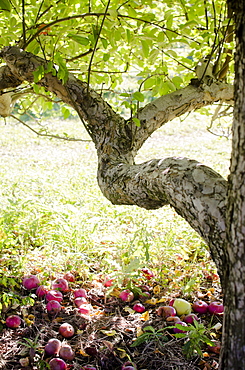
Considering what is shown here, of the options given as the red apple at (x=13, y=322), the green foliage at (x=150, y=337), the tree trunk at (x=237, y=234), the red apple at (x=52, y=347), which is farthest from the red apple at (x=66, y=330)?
the tree trunk at (x=237, y=234)

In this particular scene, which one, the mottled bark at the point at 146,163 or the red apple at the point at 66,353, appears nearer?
the mottled bark at the point at 146,163

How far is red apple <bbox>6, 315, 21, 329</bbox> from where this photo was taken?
2092mm

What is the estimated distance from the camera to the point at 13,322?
2.09m

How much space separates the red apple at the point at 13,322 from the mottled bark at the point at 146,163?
3.27 ft

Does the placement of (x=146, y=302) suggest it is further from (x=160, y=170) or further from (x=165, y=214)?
(x=165, y=214)

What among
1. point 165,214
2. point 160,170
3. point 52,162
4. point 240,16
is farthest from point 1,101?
point 52,162

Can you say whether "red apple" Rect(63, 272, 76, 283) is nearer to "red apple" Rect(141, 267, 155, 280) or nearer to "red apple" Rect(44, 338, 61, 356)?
"red apple" Rect(141, 267, 155, 280)

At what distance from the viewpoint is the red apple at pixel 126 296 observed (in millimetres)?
2439

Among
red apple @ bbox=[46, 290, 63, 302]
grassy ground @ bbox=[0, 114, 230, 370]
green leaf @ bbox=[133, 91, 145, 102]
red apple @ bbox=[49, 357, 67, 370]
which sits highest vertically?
green leaf @ bbox=[133, 91, 145, 102]

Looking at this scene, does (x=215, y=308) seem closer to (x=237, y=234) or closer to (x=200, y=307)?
(x=200, y=307)

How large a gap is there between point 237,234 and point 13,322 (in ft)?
5.48

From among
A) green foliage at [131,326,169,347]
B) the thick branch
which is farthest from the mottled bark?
green foliage at [131,326,169,347]

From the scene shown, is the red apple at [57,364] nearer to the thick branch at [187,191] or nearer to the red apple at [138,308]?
the red apple at [138,308]

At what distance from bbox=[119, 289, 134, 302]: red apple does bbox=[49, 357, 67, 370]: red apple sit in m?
0.74
